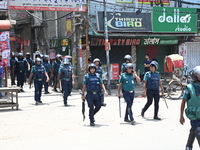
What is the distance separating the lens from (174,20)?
21.7m

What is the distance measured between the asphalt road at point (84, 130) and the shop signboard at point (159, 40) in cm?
881

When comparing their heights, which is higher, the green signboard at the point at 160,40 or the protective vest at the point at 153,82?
the green signboard at the point at 160,40

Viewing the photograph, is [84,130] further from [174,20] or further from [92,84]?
[174,20]

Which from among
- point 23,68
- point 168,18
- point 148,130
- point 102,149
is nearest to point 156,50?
point 168,18

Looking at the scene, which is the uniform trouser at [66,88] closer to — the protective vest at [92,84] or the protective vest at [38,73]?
the protective vest at [38,73]

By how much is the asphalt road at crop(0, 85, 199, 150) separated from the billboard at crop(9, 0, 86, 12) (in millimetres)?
5524

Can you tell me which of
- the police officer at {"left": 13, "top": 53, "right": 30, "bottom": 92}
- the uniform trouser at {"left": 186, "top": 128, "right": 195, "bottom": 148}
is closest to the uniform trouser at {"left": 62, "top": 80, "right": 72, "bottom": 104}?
the police officer at {"left": 13, "top": 53, "right": 30, "bottom": 92}

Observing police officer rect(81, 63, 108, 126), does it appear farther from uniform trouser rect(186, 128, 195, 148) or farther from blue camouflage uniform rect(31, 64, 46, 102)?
blue camouflage uniform rect(31, 64, 46, 102)

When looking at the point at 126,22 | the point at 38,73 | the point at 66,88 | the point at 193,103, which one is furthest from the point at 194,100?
the point at 126,22

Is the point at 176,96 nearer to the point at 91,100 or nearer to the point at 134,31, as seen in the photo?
the point at 134,31

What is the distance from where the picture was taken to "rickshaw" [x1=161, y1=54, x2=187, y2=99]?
51.0ft

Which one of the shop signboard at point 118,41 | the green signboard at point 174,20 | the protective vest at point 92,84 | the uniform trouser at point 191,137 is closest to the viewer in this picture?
the uniform trouser at point 191,137

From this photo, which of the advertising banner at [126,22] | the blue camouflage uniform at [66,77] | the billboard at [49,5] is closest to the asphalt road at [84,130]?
the blue camouflage uniform at [66,77]

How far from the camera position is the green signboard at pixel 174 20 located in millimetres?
21078
